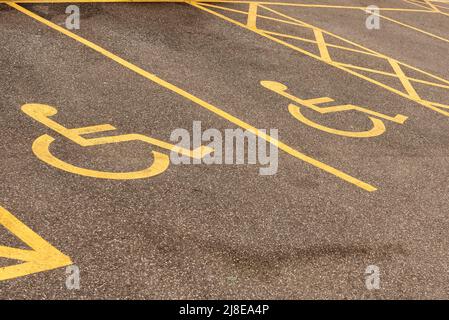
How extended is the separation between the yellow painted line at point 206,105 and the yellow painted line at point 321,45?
342cm

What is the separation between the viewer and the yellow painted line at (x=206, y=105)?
23.2 ft

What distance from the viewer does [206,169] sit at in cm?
671

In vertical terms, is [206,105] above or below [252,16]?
below

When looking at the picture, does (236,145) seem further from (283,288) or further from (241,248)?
(283,288)

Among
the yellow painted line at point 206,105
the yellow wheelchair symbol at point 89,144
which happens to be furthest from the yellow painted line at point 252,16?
the yellow wheelchair symbol at point 89,144

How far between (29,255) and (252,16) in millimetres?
9049

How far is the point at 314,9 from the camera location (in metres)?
14.8

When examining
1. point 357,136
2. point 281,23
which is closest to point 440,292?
point 357,136


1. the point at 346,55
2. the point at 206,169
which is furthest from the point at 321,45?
the point at 206,169

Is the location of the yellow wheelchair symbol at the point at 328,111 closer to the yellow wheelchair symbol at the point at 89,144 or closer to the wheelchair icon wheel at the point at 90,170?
the yellow wheelchair symbol at the point at 89,144

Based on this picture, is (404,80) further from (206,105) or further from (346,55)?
(206,105)

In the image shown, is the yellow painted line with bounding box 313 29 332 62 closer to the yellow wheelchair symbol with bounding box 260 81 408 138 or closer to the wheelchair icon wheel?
the yellow wheelchair symbol with bounding box 260 81 408 138

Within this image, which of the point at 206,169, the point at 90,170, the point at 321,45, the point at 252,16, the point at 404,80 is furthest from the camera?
the point at 252,16

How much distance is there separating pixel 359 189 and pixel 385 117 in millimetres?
2476
